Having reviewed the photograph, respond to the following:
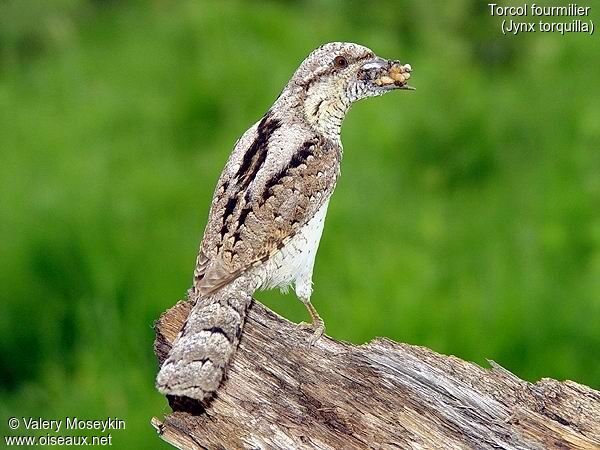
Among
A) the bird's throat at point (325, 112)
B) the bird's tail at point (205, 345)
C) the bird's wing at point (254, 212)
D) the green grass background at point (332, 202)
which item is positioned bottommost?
the bird's tail at point (205, 345)

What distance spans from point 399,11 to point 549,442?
8398 mm

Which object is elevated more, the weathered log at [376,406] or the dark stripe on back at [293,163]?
the dark stripe on back at [293,163]

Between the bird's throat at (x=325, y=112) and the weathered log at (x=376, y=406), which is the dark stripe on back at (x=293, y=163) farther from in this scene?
the weathered log at (x=376, y=406)

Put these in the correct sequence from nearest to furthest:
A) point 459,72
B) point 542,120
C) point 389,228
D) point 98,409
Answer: point 98,409 → point 389,228 → point 542,120 → point 459,72

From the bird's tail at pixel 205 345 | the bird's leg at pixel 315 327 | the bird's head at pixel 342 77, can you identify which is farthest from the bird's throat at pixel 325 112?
the bird's tail at pixel 205 345

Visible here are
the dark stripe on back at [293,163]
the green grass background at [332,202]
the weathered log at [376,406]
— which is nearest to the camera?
the weathered log at [376,406]

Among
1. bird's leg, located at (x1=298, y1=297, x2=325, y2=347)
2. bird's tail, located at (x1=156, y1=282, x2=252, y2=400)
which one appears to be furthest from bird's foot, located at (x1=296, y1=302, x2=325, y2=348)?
bird's tail, located at (x1=156, y1=282, x2=252, y2=400)

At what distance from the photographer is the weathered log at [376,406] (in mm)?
5000

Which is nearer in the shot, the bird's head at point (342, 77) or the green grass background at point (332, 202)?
the bird's head at point (342, 77)

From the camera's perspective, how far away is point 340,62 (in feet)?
18.9

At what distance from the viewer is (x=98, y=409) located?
868 centimetres

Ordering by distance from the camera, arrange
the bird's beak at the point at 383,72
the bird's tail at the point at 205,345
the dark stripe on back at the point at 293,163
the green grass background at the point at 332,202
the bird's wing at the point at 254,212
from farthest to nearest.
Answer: the green grass background at the point at 332,202
the bird's beak at the point at 383,72
the dark stripe on back at the point at 293,163
the bird's wing at the point at 254,212
the bird's tail at the point at 205,345

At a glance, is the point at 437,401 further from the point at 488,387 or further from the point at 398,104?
the point at 398,104

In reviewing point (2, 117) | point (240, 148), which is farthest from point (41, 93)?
point (240, 148)
